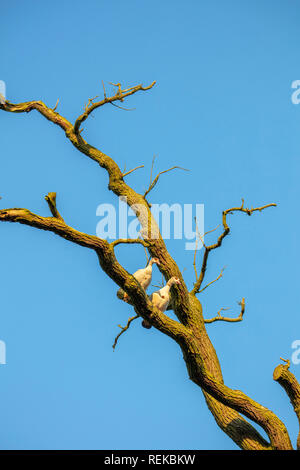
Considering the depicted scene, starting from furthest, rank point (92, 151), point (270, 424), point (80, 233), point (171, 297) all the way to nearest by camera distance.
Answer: point (92, 151), point (171, 297), point (270, 424), point (80, 233)

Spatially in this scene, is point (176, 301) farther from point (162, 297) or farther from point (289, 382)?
point (289, 382)

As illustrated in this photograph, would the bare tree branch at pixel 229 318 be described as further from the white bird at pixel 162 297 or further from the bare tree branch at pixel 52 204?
the bare tree branch at pixel 52 204

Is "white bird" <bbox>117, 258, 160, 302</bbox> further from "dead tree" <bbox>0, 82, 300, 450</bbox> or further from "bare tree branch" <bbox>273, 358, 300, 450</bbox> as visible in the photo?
"bare tree branch" <bbox>273, 358, 300, 450</bbox>

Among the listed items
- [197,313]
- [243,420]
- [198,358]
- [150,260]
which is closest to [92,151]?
[150,260]

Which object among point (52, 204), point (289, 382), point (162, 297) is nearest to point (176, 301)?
point (162, 297)

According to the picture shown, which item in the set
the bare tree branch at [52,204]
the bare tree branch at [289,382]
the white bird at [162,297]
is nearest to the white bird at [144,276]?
the white bird at [162,297]

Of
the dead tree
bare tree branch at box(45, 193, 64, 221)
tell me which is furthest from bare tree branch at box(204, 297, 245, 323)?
bare tree branch at box(45, 193, 64, 221)

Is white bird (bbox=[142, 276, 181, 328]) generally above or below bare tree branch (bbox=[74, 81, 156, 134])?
below

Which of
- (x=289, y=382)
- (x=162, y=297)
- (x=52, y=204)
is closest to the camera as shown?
(x=52, y=204)

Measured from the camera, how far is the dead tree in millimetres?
7969

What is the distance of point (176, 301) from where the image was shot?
10094mm
